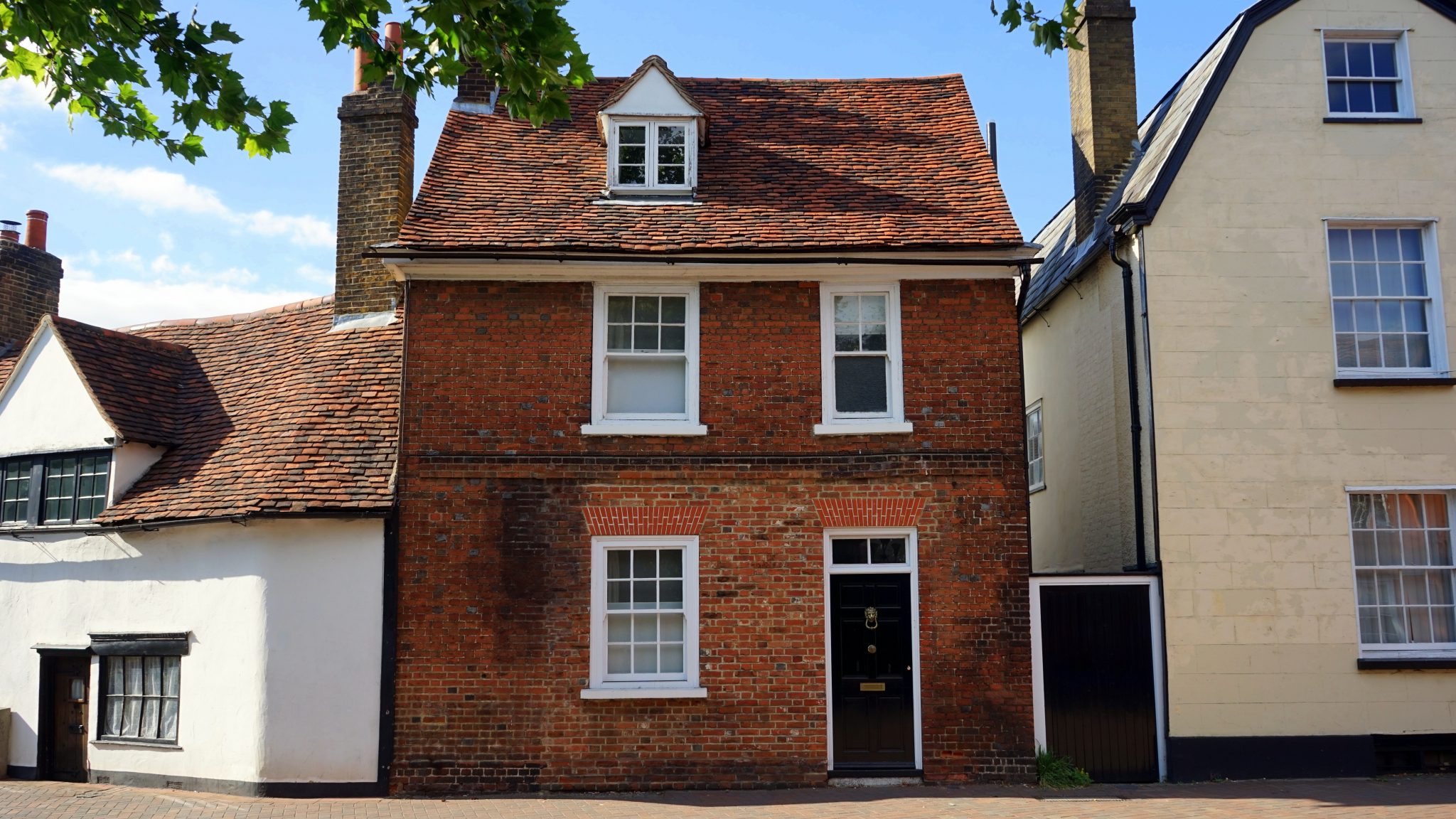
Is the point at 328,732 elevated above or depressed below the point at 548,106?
below

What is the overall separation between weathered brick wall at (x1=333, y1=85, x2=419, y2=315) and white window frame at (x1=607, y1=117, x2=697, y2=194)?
12.1 ft

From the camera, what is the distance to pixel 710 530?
13.4m

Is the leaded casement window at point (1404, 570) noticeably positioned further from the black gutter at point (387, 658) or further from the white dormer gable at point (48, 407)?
the white dormer gable at point (48, 407)

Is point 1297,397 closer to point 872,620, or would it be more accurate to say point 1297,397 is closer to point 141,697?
point 872,620

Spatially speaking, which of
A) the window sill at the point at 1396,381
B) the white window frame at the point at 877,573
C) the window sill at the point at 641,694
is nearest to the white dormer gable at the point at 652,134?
the white window frame at the point at 877,573

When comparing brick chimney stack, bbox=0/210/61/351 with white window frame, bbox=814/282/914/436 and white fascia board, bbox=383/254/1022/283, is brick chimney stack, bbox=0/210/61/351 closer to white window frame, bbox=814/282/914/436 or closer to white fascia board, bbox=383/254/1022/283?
white fascia board, bbox=383/254/1022/283

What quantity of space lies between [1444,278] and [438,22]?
12310 mm

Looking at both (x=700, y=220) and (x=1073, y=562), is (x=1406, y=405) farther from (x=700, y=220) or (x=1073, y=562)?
(x=700, y=220)

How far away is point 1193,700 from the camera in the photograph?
1316 cm

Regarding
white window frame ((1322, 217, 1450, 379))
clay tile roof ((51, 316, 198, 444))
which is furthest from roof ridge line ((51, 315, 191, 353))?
white window frame ((1322, 217, 1450, 379))

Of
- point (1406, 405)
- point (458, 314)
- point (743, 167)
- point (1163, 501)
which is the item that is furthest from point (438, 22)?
point (1406, 405)

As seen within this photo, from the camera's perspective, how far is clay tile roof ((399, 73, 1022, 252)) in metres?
13.7

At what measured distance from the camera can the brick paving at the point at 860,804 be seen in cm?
1144

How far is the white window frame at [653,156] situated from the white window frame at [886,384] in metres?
2.43
